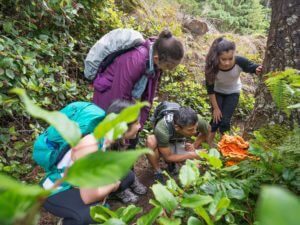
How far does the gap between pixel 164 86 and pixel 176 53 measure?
2.70m

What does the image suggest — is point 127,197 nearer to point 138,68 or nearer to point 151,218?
point 138,68

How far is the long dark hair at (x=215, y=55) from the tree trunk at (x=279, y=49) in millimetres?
1096

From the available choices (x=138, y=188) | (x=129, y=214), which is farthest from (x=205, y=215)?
(x=138, y=188)

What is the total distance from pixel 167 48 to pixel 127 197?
155cm

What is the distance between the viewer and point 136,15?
637 cm

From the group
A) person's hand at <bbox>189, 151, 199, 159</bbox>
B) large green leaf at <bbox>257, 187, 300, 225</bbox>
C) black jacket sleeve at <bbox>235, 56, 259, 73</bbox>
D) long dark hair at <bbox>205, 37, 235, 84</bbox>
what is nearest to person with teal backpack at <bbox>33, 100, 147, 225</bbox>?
person's hand at <bbox>189, 151, 199, 159</bbox>

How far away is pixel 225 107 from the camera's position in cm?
428

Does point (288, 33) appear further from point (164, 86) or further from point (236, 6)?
point (236, 6)

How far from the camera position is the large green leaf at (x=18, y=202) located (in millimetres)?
400

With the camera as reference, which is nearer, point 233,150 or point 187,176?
point 187,176

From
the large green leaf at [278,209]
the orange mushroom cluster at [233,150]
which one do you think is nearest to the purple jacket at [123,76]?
the orange mushroom cluster at [233,150]

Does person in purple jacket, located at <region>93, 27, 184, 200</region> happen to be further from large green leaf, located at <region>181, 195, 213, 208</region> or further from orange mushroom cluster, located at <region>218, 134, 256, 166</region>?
large green leaf, located at <region>181, 195, 213, 208</region>

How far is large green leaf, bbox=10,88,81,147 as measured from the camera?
522 mm

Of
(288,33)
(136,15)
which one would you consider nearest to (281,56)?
(288,33)
